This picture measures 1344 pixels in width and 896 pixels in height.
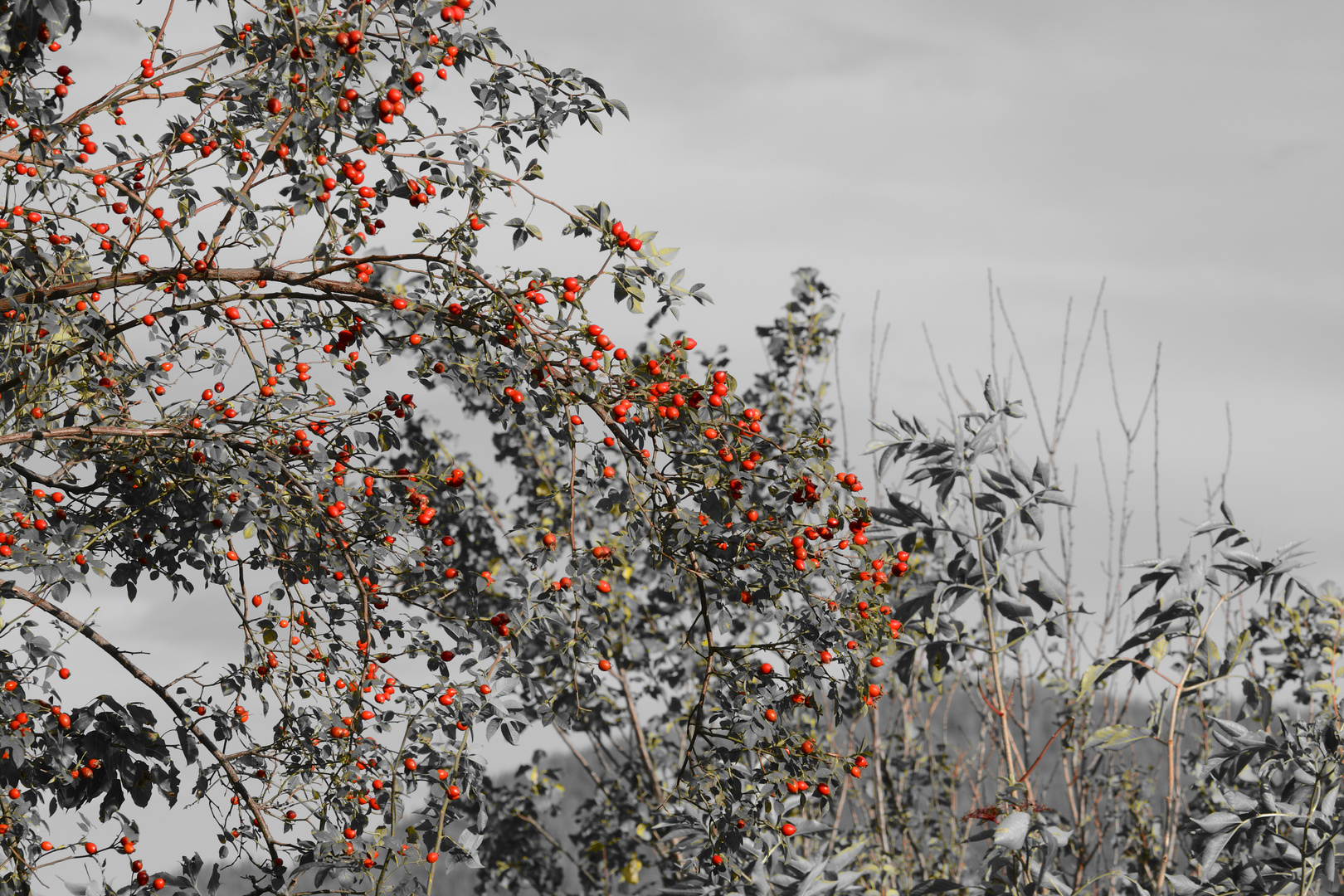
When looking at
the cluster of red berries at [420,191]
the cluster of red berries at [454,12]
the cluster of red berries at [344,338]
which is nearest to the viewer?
the cluster of red berries at [454,12]

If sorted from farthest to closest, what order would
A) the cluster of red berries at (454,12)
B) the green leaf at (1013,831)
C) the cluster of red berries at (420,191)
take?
the cluster of red berries at (420,191), the cluster of red berries at (454,12), the green leaf at (1013,831)

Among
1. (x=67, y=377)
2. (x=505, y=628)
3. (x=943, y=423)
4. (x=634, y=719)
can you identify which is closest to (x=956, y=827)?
(x=634, y=719)

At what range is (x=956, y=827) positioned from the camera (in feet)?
17.9

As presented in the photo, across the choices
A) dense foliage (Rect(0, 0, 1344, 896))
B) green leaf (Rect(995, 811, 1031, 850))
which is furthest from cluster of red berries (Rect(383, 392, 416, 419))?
green leaf (Rect(995, 811, 1031, 850))

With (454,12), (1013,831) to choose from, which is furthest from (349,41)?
(1013,831)

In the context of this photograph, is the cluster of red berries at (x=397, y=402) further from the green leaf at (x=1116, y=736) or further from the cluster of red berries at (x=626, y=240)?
the green leaf at (x=1116, y=736)

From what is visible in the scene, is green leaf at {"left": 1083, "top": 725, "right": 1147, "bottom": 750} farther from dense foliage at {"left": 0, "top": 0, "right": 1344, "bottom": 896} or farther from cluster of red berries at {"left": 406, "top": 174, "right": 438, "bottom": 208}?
cluster of red berries at {"left": 406, "top": 174, "right": 438, "bottom": 208}

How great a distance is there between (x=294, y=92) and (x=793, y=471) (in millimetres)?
1368

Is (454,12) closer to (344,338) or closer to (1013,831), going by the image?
(344,338)

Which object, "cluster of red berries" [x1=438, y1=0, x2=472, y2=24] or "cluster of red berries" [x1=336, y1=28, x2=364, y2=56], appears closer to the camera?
"cluster of red berries" [x1=336, y1=28, x2=364, y2=56]

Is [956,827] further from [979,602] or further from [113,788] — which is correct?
[113,788]

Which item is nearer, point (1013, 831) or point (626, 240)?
point (1013, 831)

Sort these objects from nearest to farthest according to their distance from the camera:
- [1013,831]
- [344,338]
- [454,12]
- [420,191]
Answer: [1013,831]
[454,12]
[420,191]
[344,338]

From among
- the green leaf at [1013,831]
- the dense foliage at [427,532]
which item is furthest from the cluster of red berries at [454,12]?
the green leaf at [1013,831]
